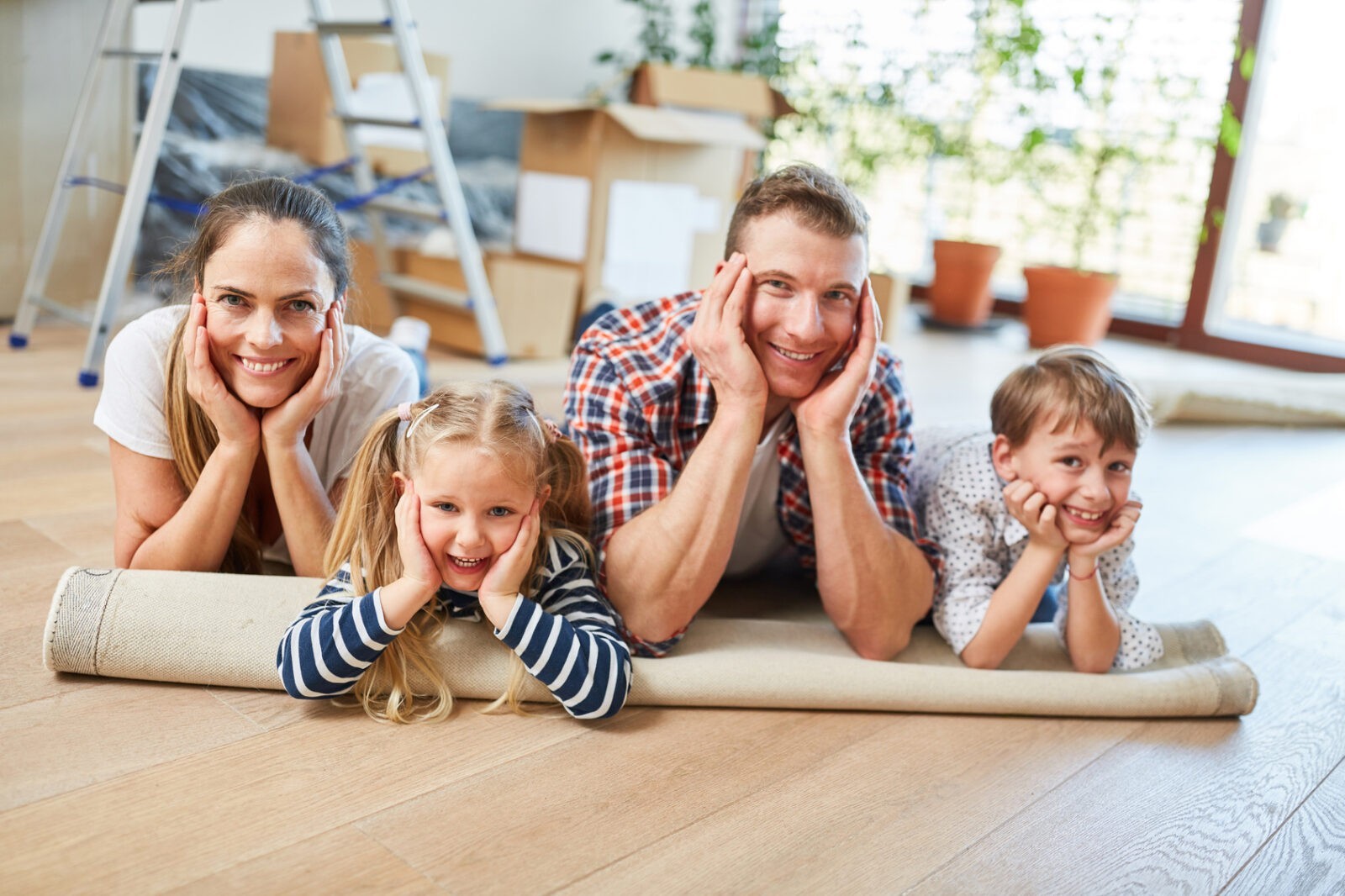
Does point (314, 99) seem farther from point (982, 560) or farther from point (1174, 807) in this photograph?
point (1174, 807)

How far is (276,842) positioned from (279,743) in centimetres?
18

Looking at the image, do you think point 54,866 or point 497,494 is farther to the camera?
point 497,494

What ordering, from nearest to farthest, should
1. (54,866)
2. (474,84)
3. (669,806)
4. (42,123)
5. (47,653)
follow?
(54,866)
(669,806)
(47,653)
(42,123)
(474,84)

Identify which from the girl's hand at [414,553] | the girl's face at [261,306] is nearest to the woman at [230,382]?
the girl's face at [261,306]

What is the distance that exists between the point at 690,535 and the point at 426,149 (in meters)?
1.94

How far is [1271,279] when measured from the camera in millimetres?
4352

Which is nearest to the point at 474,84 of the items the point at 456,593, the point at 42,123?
the point at 42,123

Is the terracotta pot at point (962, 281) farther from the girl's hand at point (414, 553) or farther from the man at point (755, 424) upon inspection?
the girl's hand at point (414, 553)

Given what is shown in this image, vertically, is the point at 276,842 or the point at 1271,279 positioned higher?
the point at 1271,279

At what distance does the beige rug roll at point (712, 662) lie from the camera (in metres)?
1.24

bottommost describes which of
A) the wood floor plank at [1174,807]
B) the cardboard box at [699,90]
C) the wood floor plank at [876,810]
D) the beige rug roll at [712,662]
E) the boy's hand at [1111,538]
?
the wood floor plank at [876,810]

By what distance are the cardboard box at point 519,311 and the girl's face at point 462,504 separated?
6.59 ft

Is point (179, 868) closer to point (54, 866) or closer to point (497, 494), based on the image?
point (54, 866)

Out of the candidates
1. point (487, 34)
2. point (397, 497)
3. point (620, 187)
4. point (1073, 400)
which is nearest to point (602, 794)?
point (397, 497)
